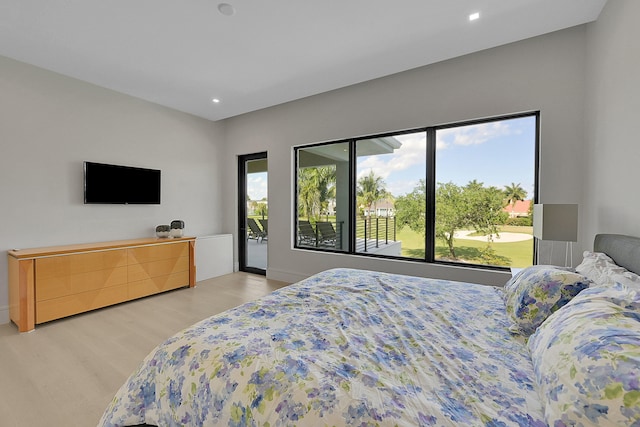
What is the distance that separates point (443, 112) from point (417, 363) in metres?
2.97

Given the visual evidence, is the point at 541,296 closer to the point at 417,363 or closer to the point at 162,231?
the point at 417,363

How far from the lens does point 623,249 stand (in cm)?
154

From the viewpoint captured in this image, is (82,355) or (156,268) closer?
(82,355)

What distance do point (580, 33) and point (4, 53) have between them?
18.8 ft

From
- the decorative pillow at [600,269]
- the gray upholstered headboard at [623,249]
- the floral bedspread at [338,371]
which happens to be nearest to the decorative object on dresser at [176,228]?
the floral bedspread at [338,371]

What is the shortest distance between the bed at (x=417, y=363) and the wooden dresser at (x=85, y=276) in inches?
95.8

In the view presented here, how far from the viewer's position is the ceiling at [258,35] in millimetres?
2240

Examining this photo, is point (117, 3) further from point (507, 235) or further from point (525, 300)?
A: point (507, 235)

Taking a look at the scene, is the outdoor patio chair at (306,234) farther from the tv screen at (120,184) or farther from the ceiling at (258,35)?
the tv screen at (120,184)

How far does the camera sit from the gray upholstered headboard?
55.2 inches

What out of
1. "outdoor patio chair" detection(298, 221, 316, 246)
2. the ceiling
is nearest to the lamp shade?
the ceiling

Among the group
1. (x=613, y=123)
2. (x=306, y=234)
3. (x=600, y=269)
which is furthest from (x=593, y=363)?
(x=306, y=234)

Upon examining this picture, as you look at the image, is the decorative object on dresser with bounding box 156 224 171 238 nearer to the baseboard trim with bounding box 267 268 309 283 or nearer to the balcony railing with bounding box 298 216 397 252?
the baseboard trim with bounding box 267 268 309 283

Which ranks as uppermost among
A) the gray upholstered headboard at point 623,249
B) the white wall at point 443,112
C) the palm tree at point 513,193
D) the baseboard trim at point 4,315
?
the white wall at point 443,112
